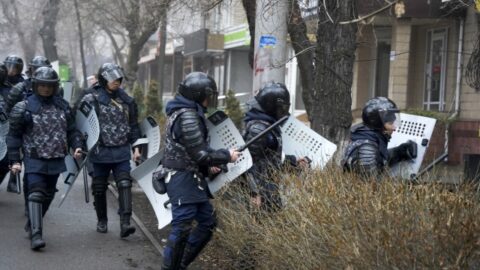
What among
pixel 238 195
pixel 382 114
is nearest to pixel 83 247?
pixel 238 195

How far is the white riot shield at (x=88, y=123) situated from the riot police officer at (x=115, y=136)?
9cm

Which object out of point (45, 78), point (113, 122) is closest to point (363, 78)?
point (113, 122)

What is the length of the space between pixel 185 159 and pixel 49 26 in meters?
20.9

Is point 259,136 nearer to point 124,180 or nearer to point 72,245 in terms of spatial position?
point 124,180

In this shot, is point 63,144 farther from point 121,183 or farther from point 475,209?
point 475,209

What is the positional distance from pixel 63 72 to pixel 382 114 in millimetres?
20809

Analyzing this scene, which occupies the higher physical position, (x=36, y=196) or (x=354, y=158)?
(x=354, y=158)

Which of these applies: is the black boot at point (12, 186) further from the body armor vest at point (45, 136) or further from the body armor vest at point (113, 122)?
the body armor vest at point (45, 136)

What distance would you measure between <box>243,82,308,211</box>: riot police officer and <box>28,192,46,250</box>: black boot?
7.07 feet

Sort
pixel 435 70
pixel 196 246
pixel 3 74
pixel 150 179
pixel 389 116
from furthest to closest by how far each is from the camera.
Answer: pixel 435 70, pixel 3 74, pixel 150 179, pixel 196 246, pixel 389 116

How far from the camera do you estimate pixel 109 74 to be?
7301 millimetres

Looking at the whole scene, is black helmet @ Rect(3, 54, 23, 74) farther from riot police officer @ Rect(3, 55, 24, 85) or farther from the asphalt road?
the asphalt road

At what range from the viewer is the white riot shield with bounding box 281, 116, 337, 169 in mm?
6246

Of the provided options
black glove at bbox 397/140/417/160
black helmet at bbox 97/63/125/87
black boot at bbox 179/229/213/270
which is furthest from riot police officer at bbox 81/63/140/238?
black glove at bbox 397/140/417/160
